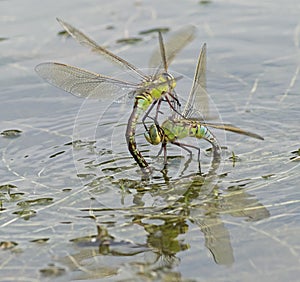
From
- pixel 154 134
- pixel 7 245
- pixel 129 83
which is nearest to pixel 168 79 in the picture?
pixel 129 83

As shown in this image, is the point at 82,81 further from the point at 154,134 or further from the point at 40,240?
the point at 40,240

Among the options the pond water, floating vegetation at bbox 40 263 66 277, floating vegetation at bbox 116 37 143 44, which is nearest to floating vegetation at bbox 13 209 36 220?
the pond water

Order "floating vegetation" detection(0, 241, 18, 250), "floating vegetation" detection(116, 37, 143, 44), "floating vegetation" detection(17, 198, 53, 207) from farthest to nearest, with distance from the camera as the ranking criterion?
"floating vegetation" detection(116, 37, 143, 44)
"floating vegetation" detection(17, 198, 53, 207)
"floating vegetation" detection(0, 241, 18, 250)

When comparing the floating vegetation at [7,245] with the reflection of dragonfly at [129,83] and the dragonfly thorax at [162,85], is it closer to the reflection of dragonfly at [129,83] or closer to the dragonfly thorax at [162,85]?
the reflection of dragonfly at [129,83]

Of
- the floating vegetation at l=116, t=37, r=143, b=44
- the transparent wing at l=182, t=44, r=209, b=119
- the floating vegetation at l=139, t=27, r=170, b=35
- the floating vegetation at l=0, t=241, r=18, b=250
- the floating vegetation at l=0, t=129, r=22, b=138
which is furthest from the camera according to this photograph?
the floating vegetation at l=139, t=27, r=170, b=35

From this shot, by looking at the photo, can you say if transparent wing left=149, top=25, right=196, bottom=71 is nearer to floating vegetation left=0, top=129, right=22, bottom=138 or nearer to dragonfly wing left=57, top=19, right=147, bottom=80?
dragonfly wing left=57, top=19, right=147, bottom=80

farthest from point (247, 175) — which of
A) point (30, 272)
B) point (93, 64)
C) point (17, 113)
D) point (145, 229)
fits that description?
point (93, 64)

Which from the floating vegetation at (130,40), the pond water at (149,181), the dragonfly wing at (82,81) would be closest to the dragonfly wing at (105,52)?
the dragonfly wing at (82,81)

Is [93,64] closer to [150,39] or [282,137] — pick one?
[150,39]
